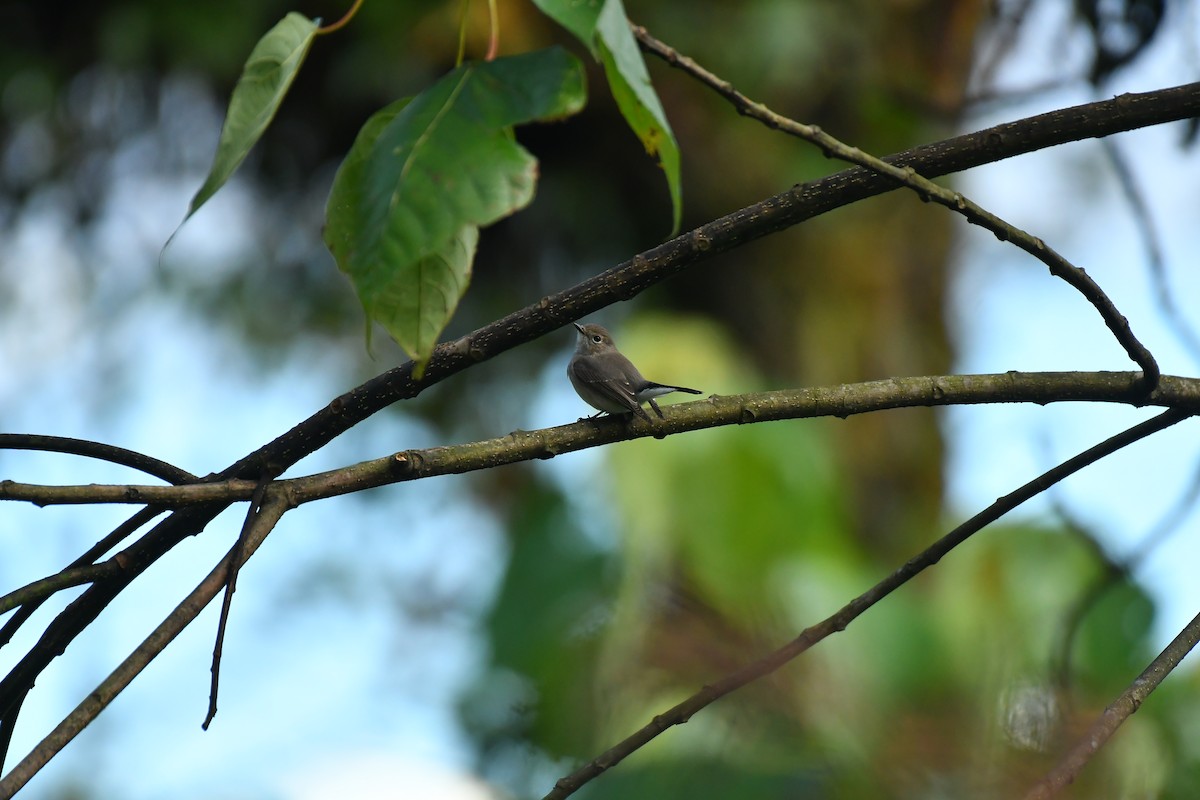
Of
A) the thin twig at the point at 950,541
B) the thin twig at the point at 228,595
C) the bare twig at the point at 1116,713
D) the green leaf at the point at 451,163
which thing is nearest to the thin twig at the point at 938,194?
the thin twig at the point at 950,541

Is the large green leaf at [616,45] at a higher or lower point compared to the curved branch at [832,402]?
lower

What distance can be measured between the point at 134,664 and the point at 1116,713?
1177mm

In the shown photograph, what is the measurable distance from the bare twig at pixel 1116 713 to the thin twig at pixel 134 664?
95 centimetres

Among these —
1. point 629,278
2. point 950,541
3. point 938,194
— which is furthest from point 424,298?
point 950,541

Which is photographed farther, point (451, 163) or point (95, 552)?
point (95, 552)

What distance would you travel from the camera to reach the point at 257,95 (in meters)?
1.13

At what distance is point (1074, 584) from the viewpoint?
16.0 ft

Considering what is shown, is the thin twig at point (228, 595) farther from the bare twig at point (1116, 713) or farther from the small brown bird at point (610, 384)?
the small brown bird at point (610, 384)

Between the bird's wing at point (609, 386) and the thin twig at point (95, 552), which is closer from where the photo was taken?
the thin twig at point (95, 552)

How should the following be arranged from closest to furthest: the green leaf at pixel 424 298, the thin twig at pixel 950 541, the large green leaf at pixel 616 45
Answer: the large green leaf at pixel 616 45
the green leaf at pixel 424 298
the thin twig at pixel 950 541

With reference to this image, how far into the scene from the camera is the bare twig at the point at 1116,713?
1.26 meters

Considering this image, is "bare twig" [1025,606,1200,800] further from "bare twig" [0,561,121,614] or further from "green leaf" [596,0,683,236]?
"bare twig" [0,561,121,614]

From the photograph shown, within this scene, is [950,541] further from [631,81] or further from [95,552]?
[95,552]

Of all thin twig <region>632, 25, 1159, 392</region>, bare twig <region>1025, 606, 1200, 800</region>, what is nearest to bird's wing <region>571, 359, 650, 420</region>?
thin twig <region>632, 25, 1159, 392</region>
